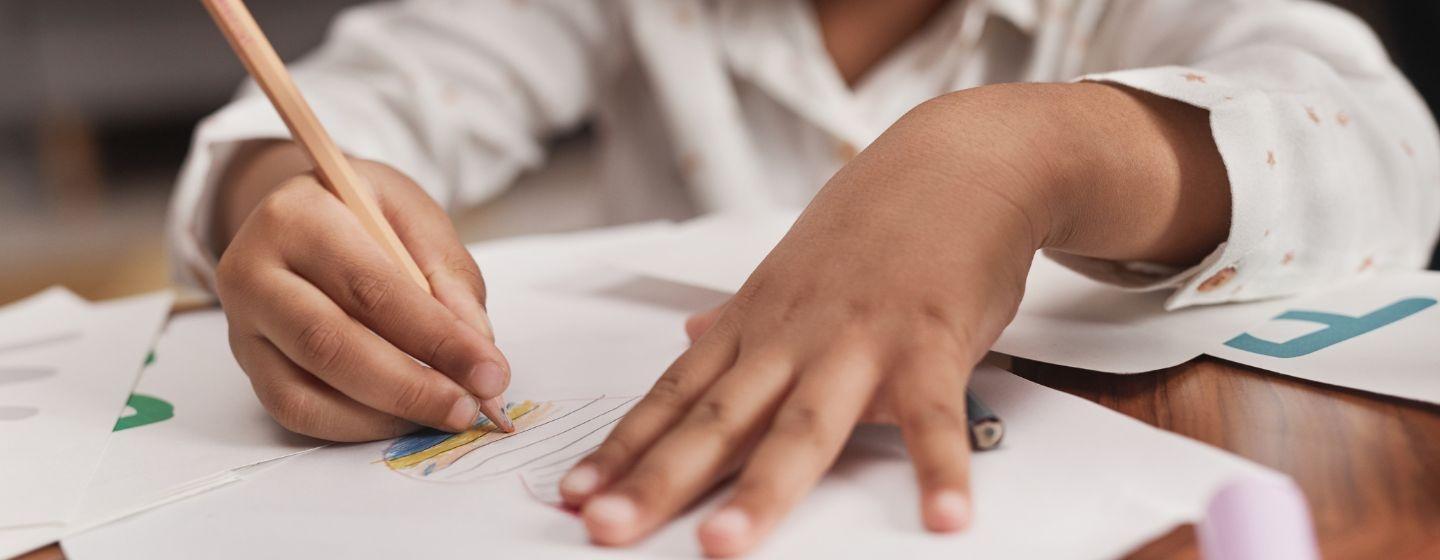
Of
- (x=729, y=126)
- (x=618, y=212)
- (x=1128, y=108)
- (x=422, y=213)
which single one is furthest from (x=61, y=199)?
(x=1128, y=108)

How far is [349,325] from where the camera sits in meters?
0.28

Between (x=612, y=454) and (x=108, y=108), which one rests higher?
(x=612, y=454)

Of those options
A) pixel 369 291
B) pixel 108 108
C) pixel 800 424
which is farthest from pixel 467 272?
pixel 108 108

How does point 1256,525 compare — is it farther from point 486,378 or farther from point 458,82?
point 458,82

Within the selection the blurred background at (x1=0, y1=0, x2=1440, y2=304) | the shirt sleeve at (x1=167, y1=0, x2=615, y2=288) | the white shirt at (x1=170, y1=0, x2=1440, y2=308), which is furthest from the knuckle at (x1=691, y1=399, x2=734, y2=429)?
the blurred background at (x1=0, y1=0, x2=1440, y2=304)

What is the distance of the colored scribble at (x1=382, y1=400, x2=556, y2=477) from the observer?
0.85ft

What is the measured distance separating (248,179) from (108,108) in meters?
2.02

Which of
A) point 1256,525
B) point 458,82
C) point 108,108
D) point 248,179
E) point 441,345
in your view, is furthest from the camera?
point 108,108

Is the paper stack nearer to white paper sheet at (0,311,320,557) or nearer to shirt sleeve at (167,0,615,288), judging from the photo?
white paper sheet at (0,311,320,557)

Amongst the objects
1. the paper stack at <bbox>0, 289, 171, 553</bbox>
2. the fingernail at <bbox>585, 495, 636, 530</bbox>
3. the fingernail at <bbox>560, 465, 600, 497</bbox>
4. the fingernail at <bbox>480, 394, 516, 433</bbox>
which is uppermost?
the fingernail at <bbox>585, 495, 636, 530</bbox>

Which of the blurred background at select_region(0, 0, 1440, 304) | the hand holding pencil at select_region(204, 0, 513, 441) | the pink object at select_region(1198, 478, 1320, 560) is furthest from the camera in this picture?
the blurred background at select_region(0, 0, 1440, 304)

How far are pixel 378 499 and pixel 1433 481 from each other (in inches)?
9.1

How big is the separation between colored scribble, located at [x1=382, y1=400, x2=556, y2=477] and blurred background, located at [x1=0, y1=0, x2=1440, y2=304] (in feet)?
5.04

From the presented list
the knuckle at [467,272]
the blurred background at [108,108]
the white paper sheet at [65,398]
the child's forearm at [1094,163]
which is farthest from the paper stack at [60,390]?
the blurred background at [108,108]
